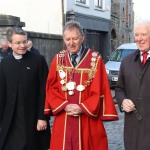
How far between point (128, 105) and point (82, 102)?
0.55 metres

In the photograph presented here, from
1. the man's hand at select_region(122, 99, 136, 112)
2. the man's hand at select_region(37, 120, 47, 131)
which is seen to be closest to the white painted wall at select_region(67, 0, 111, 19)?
the man's hand at select_region(37, 120, 47, 131)

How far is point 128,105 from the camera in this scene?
4.25m

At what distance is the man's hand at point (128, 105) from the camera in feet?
13.9

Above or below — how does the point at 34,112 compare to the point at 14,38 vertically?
Answer: below

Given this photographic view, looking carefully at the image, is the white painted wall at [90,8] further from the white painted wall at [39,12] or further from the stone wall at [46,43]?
the stone wall at [46,43]

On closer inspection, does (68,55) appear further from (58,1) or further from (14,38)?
(58,1)

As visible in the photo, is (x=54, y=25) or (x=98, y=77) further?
(x=54, y=25)

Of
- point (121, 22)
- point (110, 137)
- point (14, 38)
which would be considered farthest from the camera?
point (121, 22)

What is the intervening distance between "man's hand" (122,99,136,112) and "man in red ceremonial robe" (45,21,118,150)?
1.06 feet

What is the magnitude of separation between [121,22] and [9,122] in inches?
1091

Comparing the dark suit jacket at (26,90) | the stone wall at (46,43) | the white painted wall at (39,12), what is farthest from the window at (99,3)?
the dark suit jacket at (26,90)

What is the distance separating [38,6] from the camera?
19312mm

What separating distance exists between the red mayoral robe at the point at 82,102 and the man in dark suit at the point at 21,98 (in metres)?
0.50

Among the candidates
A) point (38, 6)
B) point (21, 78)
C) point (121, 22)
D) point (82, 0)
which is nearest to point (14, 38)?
point (21, 78)
